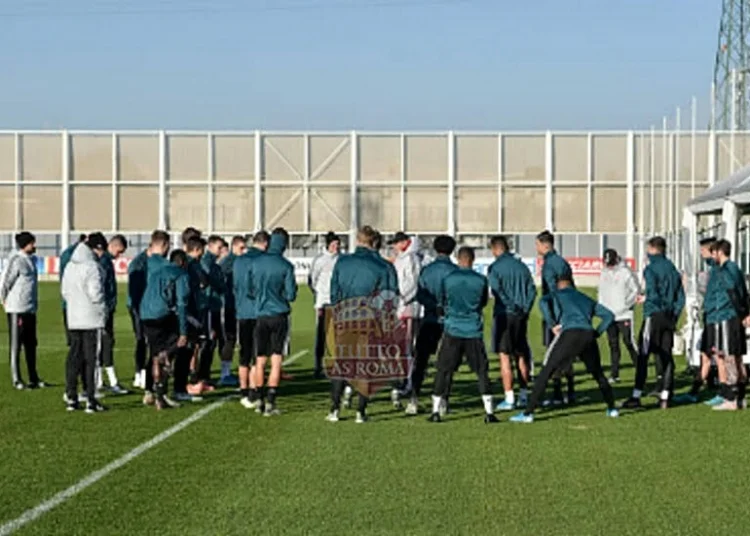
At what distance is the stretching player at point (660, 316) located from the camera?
17172mm

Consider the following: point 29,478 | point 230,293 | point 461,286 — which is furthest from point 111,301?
point 29,478

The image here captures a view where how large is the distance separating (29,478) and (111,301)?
644 centimetres

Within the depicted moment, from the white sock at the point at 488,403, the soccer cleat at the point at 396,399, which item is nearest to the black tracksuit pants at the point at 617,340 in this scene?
the soccer cleat at the point at 396,399

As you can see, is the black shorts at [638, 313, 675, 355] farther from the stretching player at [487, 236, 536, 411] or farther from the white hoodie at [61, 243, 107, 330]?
the white hoodie at [61, 243, 107, 330]

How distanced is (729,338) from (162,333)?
6421 mm

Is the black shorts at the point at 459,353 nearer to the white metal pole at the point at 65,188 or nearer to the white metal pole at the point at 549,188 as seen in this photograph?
the white metal pole at the point at 549,188

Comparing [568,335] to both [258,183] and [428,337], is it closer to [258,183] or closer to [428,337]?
[428,337]

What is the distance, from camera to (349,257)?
50.4ft

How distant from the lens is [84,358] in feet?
54.4

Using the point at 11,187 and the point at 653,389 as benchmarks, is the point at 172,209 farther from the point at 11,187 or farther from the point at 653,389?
the point at 653,389

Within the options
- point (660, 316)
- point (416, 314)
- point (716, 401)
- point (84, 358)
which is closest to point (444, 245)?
point (416, 314)

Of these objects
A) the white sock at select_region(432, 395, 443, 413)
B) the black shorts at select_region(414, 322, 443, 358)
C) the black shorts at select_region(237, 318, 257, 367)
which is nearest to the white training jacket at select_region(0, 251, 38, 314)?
the black shorts at select_region(237, 318, 257, 367)

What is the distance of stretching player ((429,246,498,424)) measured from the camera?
50.3ft

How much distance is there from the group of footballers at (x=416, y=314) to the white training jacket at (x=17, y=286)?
0.78 m
